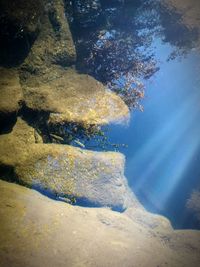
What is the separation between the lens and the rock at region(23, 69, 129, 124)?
6.66m

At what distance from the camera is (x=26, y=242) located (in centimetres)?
430

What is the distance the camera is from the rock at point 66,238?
13.8 ft

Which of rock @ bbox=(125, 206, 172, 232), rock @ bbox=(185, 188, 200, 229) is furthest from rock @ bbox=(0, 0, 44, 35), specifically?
rock @ bbox=(185, 188, 200, 229)

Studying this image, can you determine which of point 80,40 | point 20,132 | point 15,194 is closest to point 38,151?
point 20,132

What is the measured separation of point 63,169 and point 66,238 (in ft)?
5.61

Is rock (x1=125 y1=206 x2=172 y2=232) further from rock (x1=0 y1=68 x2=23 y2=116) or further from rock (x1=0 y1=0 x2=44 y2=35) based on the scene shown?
rock (x1=0 y1=0 x2=44 y2=35)

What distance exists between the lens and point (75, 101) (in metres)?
7.00

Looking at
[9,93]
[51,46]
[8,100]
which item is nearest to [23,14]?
[51,46]

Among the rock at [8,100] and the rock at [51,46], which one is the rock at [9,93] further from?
the rock at [51,46]

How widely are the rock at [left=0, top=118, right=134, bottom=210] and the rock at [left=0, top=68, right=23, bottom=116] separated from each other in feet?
1.96

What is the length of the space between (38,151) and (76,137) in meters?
1.15

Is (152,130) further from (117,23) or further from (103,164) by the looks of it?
(103,164)

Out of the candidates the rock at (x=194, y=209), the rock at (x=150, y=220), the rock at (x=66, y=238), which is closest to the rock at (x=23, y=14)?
the rock at (x=66, y=238)

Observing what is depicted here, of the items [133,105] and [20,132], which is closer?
[20,132]
